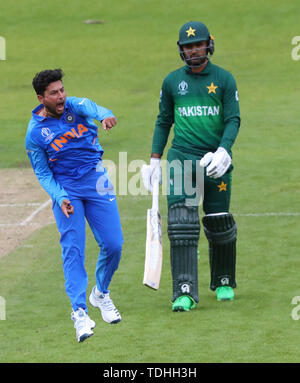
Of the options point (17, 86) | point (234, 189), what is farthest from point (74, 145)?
point (17, 86)

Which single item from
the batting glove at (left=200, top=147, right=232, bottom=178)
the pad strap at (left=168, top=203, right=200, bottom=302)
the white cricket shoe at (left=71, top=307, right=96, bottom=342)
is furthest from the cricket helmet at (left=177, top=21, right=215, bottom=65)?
the white cricket shoe at (left=71, top=307, right=96, bottom=342)

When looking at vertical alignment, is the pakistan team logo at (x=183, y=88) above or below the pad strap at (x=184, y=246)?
above

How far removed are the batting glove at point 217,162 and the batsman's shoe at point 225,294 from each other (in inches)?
54.2

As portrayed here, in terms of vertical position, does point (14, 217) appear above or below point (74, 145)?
below

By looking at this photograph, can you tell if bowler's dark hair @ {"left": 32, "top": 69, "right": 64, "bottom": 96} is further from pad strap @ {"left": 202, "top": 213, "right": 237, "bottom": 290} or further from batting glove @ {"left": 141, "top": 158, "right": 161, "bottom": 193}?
pad strap @ {"left": 202, "top": 213, "right": 237, "bottom": 290}

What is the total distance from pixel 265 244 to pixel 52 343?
397cm

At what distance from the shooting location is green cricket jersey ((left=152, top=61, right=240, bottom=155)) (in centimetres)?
912

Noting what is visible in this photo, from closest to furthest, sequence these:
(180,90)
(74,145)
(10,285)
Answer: (74,145), (180,90), (10,285)

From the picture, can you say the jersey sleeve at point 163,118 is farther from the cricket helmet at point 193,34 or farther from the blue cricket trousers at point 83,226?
the blue cricket trousers at point 83,226

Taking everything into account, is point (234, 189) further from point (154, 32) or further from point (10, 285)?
point (154, 32)

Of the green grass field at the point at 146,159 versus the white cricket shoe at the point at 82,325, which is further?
the green grass field at the point at 146,159

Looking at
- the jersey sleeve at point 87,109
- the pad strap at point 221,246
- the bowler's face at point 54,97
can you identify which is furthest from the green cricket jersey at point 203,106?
the bowler's face at point 54,97

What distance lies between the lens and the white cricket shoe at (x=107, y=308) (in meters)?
8.70

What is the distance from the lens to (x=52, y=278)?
1074 cm
